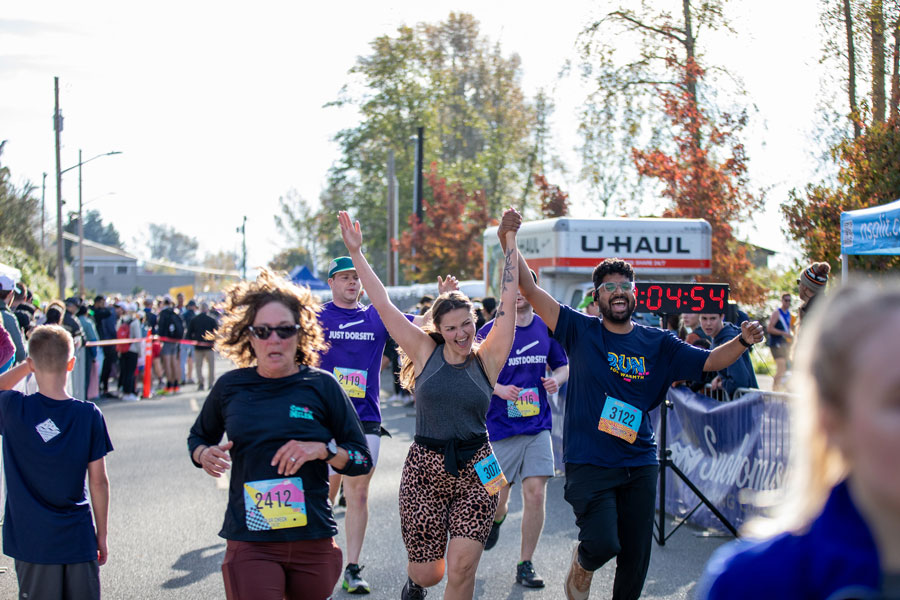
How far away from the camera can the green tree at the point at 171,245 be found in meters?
174

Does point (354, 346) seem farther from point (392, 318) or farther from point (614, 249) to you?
point (614, 249)


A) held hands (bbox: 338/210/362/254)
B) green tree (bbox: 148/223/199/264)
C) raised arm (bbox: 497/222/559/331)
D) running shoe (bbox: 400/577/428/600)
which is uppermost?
green tree (bbox: 148/223/199/264)

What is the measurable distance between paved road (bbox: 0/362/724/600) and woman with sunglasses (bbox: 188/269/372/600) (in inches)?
103

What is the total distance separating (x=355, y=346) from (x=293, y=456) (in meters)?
3.49

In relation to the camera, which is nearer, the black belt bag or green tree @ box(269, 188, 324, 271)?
the black belt bag

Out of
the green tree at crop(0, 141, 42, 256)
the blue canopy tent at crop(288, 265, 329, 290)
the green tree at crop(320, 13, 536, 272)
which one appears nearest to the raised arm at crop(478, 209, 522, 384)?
the blue canopy tent at crop(288, 265, 329, 290)

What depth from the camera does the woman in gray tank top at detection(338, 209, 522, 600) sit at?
16.5 feet

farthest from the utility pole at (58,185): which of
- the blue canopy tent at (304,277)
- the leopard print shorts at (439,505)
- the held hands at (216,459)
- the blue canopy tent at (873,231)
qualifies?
the held hands at (216,459)

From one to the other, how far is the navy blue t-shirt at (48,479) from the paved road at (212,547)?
2.00 metres

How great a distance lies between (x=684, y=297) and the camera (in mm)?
7707

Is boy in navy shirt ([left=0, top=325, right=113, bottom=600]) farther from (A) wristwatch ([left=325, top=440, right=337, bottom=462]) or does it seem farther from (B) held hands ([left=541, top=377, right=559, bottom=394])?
(B) held hands ([left=541, top=377, right=559, bottom=394])

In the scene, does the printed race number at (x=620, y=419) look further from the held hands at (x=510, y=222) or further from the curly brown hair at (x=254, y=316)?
the curly brown hair at (x=254, y=316)

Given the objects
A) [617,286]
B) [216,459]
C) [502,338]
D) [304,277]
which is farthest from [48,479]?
[304,277]

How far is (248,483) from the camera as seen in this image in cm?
390
